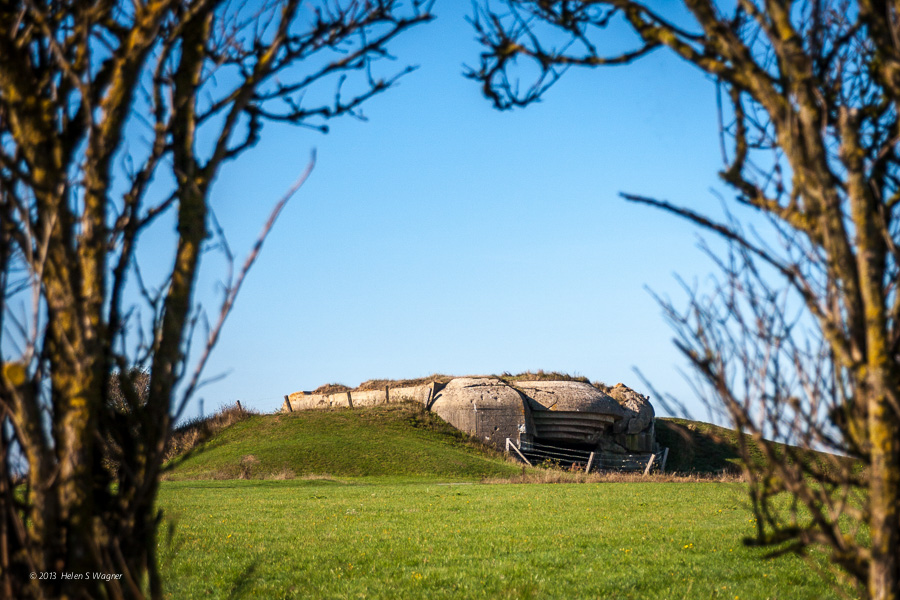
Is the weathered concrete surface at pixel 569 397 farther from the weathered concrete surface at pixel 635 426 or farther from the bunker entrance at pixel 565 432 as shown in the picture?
the weathered concrete surface at pixel 635 426

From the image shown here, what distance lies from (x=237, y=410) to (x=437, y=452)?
14961 millimetres

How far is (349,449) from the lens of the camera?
33.5 metres

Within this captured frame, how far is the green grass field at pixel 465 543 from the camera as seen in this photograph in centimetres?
817

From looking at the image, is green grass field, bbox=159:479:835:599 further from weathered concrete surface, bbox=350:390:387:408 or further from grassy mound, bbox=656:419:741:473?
grassy mound, bbox=656:419:741:473

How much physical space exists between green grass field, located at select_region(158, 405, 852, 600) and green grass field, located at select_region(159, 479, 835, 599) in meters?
0.03

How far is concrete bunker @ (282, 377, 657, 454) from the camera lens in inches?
1497

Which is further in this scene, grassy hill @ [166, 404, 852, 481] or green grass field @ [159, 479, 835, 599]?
grassy hill @ [166, 404, 852, 481]

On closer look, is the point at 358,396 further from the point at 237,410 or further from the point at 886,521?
the point at 886,521

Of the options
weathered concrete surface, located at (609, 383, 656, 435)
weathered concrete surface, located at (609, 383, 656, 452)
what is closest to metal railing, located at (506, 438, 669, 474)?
weathered concrete surface, located at (609, 383, 656, 452)

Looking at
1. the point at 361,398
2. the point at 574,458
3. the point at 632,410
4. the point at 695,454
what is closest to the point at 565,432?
the point at 574,458

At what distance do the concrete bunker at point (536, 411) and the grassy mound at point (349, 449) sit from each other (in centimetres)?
116

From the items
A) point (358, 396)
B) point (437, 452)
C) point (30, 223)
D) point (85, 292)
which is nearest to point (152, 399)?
point (85, 292)

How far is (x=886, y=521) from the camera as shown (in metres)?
2.31

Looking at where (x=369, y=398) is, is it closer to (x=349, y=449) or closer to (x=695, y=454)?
(x=349, y=449)
